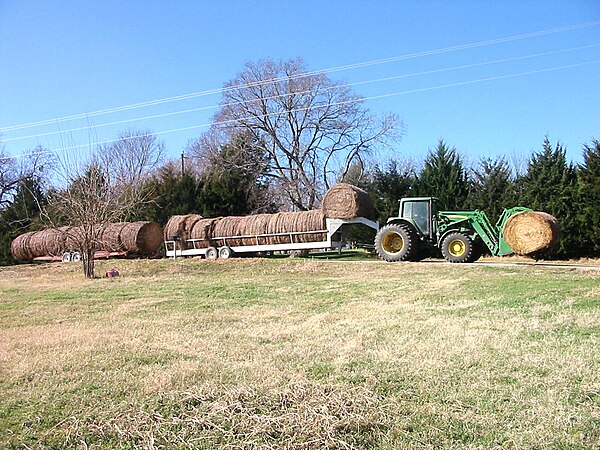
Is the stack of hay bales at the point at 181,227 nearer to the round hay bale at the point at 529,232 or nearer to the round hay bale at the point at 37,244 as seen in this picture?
the round hay bale at the point at 37,244

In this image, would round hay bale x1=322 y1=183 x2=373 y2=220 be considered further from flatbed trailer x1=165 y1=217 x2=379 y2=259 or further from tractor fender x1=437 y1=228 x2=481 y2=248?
tractor fender x1=437 y1=228 x2=481 y2=248

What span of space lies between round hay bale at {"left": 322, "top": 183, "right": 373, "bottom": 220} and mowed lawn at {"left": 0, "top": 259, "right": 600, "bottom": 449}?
1018 centimetres

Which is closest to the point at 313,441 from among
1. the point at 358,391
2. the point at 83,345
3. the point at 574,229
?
the point at 358,391

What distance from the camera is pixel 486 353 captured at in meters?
4.98

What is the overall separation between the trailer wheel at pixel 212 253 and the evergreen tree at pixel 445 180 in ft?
28.7

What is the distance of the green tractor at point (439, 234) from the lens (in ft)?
51.3

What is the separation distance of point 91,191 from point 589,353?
14687mm

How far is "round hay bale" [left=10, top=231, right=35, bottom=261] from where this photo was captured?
86.1ft

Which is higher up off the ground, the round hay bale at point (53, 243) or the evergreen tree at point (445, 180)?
the evergreen tree at point (445, 180)

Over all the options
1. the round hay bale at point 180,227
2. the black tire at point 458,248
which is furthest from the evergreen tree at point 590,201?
the round hay bale at point 180,227

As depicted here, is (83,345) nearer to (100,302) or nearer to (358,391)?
(358,391)

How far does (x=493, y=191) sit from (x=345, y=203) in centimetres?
623

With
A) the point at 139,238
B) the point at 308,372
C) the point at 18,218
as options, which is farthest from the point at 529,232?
the point at 18,218

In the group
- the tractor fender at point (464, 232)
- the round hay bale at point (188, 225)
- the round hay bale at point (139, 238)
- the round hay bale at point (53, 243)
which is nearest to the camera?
the tractor fender at point (464, 232)
